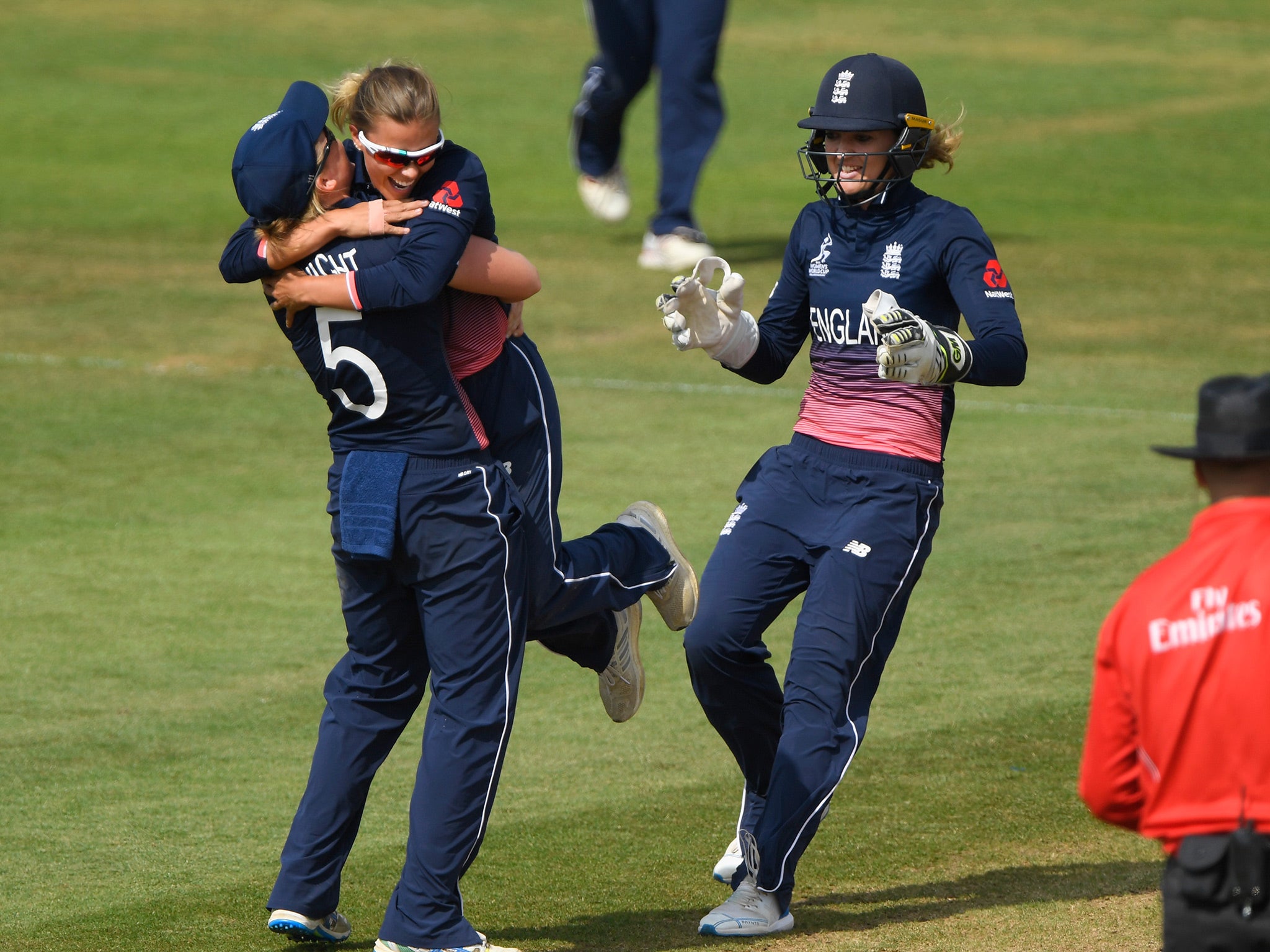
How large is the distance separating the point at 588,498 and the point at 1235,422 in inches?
258

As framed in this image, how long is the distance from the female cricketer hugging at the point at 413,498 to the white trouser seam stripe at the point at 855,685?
2.68 feet

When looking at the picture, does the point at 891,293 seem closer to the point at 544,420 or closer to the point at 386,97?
the point at 544,420

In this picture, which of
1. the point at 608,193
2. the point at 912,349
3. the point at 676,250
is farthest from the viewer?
the point at 608,193

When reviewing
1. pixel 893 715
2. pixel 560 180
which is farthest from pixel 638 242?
pixel 893 715

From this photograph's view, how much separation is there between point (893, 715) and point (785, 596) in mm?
1934

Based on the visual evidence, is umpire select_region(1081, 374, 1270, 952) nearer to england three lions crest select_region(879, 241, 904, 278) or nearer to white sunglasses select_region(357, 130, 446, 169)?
england three lions crest select_region(879, 241, 904, 278)

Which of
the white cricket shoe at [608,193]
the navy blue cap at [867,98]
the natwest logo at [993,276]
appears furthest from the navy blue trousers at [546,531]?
the white cricket shoe at [608,193]

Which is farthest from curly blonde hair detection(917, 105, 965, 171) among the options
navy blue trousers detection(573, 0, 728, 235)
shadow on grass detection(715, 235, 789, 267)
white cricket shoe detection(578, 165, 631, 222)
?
white cricket shoe detection(578, 165, 631, 222)

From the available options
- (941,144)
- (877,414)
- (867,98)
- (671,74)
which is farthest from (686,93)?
(877,414)

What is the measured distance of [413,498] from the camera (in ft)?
15.8

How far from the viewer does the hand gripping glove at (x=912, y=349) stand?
16.1 feet

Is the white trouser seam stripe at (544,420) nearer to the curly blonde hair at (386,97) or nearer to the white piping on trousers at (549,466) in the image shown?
the white piping on trousers at (549,466)

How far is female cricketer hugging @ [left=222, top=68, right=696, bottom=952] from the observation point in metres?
4.73

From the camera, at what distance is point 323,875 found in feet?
16.5
